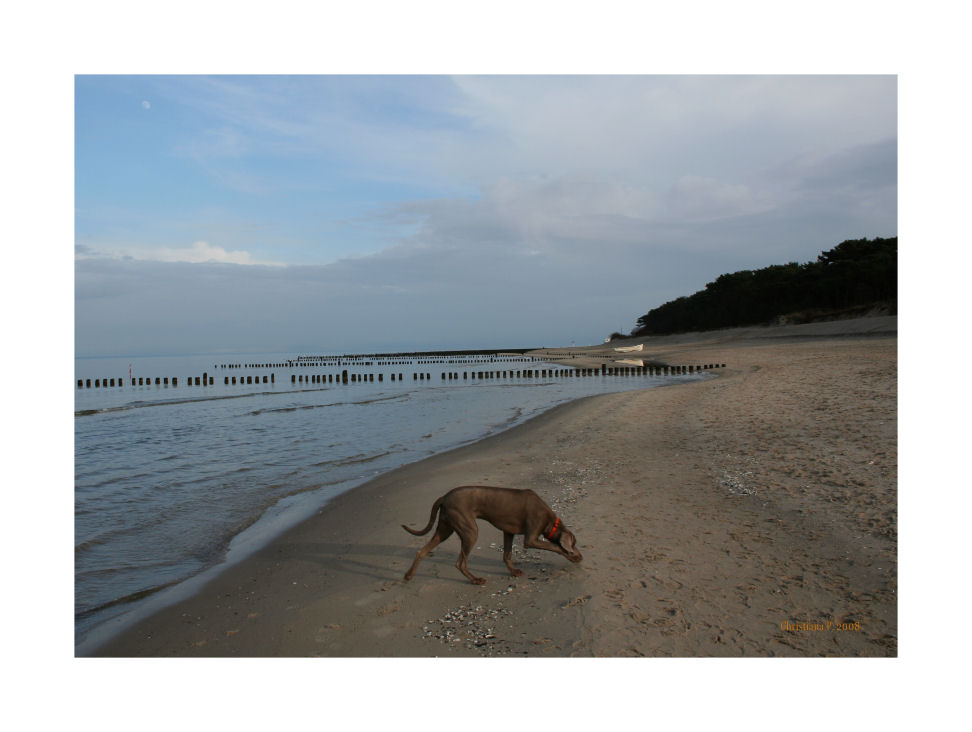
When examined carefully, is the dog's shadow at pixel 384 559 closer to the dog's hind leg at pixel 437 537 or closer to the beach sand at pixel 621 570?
the beach sand at pixel 621 570

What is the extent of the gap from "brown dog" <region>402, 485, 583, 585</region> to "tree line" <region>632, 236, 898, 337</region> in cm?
5717

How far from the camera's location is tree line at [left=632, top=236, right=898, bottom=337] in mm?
63406

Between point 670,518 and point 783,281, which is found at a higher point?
point 783,281

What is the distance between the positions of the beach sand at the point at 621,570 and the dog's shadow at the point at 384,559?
0.12ft

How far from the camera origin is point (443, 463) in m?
13.2

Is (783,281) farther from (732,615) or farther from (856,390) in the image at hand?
(732,615)

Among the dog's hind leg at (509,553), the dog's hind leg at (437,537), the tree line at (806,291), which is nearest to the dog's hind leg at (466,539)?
the dog's hind leg at (437,537)

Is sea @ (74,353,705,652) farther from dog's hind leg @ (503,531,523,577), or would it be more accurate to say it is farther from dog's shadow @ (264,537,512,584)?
dog's hind leg @ (503,531,523,577)

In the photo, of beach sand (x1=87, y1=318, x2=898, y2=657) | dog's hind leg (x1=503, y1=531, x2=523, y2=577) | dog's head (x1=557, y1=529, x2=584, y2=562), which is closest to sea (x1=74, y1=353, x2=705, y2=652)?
beach sand (x1=87, y1=318, x2=898, y2=657)

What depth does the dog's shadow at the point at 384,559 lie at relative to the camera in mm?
6316

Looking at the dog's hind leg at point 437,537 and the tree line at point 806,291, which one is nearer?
the dog's hind leg at point 437,537

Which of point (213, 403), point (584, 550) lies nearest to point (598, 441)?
point (584, 550)

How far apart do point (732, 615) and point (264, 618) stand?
4.42 metres

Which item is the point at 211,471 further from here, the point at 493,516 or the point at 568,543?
the point at 568,543
